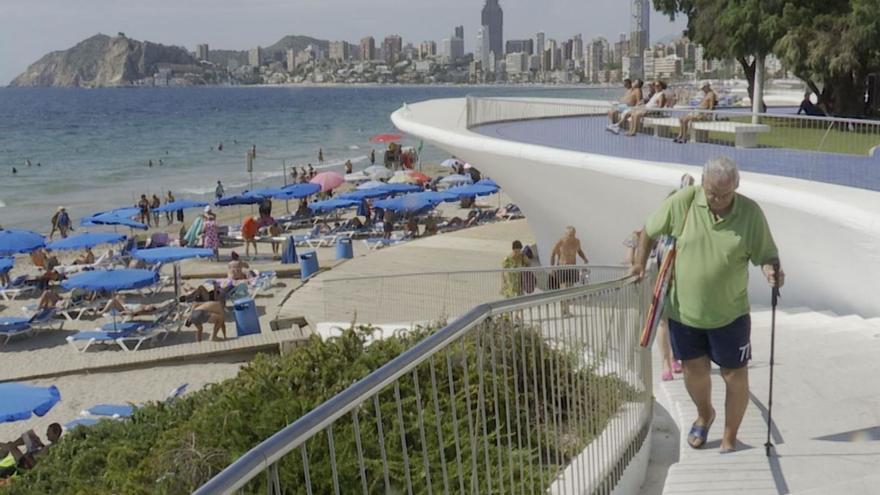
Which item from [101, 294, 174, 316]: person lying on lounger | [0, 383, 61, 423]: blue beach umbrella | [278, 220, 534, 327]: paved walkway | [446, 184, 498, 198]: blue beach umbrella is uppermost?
[446, 184, 498, 198]: blue beach umbrella

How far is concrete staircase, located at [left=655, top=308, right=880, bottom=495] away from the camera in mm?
4719

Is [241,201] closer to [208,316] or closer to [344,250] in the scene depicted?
[344,250]

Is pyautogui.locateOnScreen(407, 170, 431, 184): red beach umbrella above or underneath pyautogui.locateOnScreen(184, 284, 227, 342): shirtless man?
above

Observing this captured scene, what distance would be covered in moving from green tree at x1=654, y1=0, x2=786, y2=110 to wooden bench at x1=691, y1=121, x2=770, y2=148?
9589 mm

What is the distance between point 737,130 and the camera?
1457cm

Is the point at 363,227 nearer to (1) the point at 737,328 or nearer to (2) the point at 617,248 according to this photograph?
(2) the point at 617,248

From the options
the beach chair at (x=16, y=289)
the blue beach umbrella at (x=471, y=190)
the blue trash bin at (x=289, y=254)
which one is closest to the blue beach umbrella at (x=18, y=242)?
the beach chair at (x=16, y=289)

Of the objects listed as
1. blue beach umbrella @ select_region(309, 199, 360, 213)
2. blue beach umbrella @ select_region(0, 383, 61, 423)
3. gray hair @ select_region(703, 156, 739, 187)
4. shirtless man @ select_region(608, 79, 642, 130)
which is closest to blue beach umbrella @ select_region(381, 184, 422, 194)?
blue beach umbrella @ select_region(309, 199, 360, 213)

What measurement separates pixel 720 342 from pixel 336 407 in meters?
Result: 2.93

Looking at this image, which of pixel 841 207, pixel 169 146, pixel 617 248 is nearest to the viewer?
pixel 841 207

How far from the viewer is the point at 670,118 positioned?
1557 centimetres

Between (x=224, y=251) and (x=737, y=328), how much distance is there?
84.3 ft

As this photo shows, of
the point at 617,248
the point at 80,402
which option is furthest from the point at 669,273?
the point at 80,402

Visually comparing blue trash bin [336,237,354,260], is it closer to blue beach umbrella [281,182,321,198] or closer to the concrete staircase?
blue beach umbrella [281,182,321,198]
